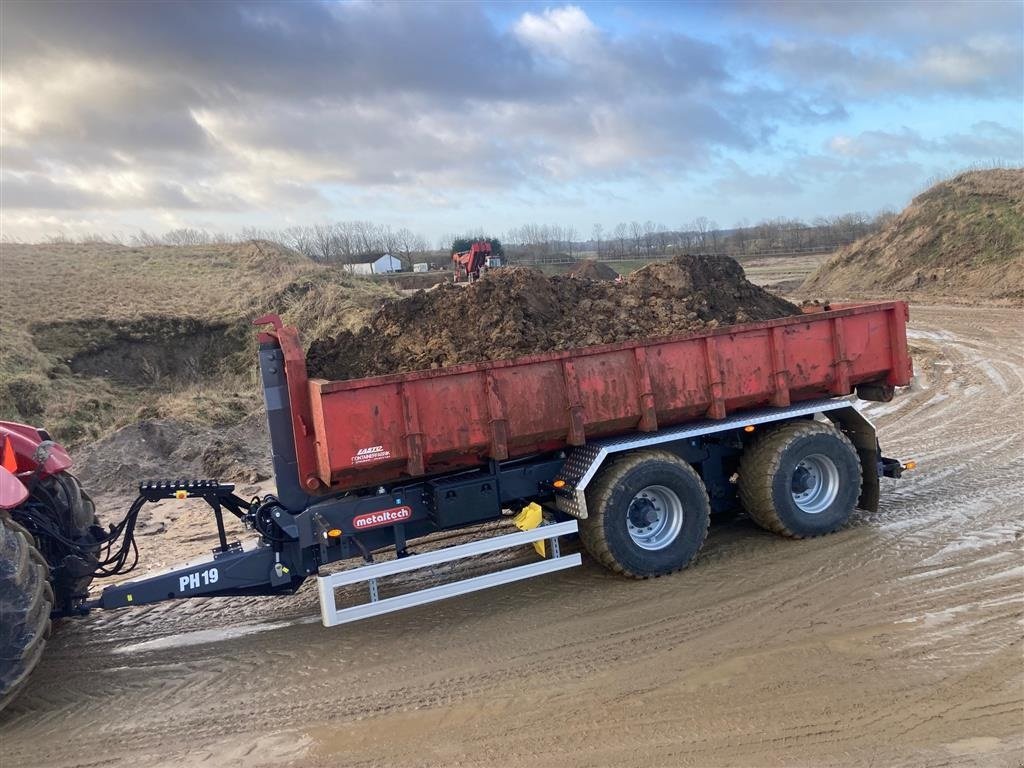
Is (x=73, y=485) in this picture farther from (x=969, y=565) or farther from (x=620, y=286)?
A: (x=969, y=565)

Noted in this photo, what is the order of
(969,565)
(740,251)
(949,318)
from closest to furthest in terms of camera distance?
(969,565)
(949,318)
(740,251)

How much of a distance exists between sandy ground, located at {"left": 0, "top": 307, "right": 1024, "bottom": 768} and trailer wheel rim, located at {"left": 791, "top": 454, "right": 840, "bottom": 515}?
0.33m

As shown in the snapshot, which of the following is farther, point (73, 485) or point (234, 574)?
point (73, 485)

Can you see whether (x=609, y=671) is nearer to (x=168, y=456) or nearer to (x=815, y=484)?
(x=815, y=484)

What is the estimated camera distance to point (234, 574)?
5.34 metres

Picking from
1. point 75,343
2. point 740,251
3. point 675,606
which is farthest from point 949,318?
point 740,251

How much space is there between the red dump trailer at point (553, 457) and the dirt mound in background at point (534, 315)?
1.65 feet

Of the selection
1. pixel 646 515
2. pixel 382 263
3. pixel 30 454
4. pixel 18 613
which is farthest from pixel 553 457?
pixel 382 263

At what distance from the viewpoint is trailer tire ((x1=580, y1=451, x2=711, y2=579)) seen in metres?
5.81

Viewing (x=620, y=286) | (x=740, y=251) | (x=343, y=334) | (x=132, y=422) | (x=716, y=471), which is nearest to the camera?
(x=343, y=334)

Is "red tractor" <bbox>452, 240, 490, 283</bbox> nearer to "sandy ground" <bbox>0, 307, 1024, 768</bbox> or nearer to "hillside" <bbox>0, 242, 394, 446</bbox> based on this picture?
"hillside" <bbox>0, 242, 394, 446</bbox>

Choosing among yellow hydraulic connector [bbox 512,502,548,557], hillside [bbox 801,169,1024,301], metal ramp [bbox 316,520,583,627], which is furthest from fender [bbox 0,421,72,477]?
hillside [bbox 801,169,1024,301]

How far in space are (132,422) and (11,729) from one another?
760 centimetres

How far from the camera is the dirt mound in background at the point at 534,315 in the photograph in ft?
20.0
